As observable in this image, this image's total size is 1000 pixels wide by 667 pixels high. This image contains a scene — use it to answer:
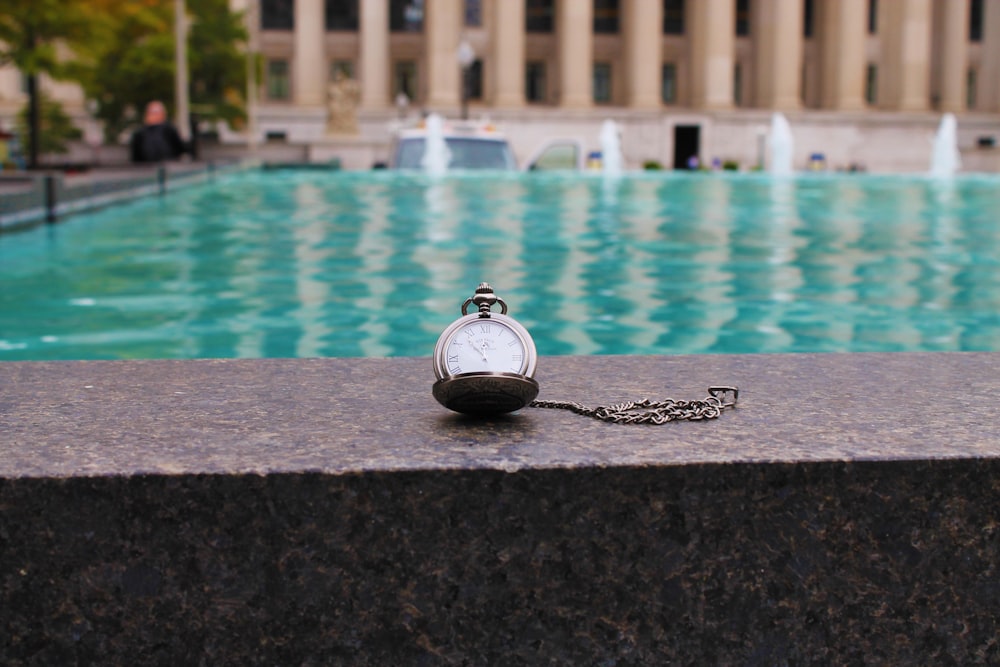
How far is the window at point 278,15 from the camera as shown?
79.6 metres

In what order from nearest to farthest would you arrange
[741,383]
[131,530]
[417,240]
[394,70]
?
1. [131,530]
2. [741,383]
3. [417,240]
4. [394,70]

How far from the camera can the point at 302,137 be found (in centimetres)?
7306

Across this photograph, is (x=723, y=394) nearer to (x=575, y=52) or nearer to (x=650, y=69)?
(x=575, y=52)

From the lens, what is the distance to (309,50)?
2889 inches

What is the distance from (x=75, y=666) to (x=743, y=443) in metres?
1.61

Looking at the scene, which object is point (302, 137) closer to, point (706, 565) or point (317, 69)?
point (317, 69)

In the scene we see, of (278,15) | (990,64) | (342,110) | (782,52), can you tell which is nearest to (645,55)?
(782,52)

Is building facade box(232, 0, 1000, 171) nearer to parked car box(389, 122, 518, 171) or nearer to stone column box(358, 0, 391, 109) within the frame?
stone column box(358, 0, 391, 109)

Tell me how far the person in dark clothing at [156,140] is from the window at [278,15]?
47585 millimetres

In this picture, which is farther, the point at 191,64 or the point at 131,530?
the point at 191,64

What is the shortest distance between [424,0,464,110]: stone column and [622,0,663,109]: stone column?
967 cm

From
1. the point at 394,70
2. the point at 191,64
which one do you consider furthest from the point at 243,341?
the point at 394,70

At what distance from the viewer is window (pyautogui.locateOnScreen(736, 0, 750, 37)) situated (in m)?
83.0

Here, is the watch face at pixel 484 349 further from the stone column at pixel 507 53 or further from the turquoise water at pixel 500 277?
the stone column at pixel 507 53
